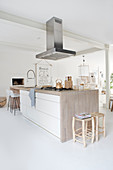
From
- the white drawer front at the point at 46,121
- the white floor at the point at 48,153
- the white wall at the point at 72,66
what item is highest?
the white wall at the point at 72,66

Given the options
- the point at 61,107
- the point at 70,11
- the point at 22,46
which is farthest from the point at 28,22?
the point at 22,46

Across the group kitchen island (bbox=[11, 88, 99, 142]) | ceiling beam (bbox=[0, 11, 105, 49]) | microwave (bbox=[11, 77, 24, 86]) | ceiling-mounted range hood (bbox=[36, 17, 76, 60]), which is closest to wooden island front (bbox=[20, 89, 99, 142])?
kitchen island (bbox=[11, 88, 99, 142])

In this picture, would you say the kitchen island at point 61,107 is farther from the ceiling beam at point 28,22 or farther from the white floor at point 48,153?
the ceiling beam at point 28,22

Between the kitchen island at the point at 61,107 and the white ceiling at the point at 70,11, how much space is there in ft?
5.74

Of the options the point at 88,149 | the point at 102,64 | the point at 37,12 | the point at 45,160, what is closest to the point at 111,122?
the point at 88,149

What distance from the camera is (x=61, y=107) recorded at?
2373 millimetres

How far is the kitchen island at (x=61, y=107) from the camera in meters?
2.40

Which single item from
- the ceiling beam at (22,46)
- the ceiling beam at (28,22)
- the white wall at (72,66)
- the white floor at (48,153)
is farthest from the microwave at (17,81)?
the white floor at (48,153)

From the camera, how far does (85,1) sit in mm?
→ 2373

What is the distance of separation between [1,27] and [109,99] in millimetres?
4771

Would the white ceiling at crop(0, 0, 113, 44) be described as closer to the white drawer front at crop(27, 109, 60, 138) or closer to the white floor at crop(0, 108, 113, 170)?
the white drawer front at crop(27, 109, 60, 138)

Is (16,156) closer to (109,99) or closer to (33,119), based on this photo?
(33,119)

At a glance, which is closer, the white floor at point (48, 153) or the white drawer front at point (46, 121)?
the white floor at point (48, 153)

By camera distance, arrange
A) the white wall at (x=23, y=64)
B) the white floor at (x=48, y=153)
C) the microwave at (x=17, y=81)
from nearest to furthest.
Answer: the white floor at (x=48, y=153)
the white wall at (x=23, y=64)
the microwave at (x=17, y=81)
